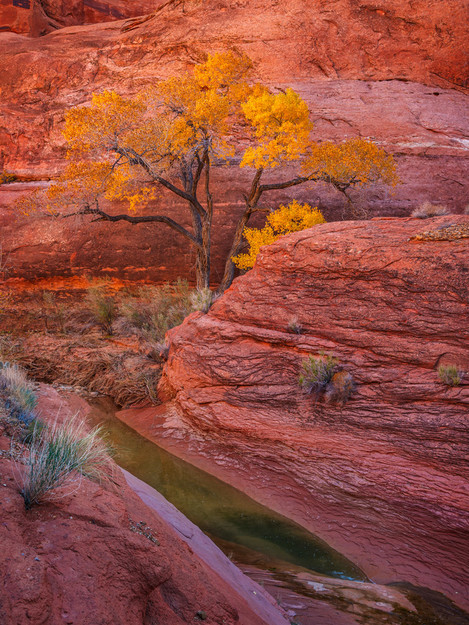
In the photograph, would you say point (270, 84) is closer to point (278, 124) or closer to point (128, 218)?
point (278, 124)

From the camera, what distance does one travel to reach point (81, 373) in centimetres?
1239

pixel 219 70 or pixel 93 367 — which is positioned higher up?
pixel 219 70

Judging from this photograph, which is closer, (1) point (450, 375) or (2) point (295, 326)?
(1) point (450, 375)

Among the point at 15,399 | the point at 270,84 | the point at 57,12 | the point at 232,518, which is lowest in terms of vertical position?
the point at 232,518

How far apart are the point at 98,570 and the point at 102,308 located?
44.3 ft

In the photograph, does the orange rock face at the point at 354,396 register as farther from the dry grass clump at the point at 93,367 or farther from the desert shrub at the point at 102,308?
the desert shrub at the point at 102,308

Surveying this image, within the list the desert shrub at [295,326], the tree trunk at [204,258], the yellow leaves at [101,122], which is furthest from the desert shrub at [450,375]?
the yellow leaves at [101,122]

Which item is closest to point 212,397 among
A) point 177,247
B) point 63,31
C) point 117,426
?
point 117,426

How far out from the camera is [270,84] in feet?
59.0

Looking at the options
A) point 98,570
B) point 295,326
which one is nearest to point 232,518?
point 295,326

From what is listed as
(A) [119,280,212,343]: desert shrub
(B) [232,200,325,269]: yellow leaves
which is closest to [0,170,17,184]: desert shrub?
(A) [119,280,212,343]: desert shrub

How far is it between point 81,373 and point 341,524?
8441 millimetres

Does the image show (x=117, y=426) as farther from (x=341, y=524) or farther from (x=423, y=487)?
(x=423, y=487)

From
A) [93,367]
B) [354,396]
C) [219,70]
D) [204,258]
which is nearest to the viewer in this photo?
[354,396]
